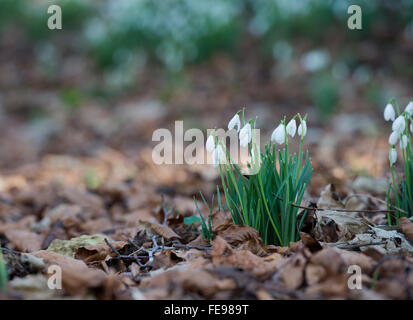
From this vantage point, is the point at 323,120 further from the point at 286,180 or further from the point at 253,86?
the point at 286,180

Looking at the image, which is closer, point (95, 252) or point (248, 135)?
point (248, 135)

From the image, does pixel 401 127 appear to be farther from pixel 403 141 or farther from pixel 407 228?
pixel 407 228

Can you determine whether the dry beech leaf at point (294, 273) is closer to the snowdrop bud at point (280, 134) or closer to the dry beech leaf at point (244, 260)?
the dry beech leaf at point (244, 260)

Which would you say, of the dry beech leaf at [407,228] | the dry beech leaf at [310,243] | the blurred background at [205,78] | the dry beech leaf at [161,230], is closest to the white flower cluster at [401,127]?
the dry beech leaf at [407,228]

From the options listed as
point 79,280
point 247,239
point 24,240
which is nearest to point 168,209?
point 24,240

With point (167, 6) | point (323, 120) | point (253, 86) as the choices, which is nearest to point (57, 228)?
point (323, 120)

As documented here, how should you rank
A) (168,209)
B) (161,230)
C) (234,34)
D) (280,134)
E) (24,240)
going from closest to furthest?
(280,134), (161,230), (24,240), (168,209), (234,34)

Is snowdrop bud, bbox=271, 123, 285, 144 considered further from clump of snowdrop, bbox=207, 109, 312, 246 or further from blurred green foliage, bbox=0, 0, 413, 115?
blurred green foliage, bbox=0, 0, 413, 115
